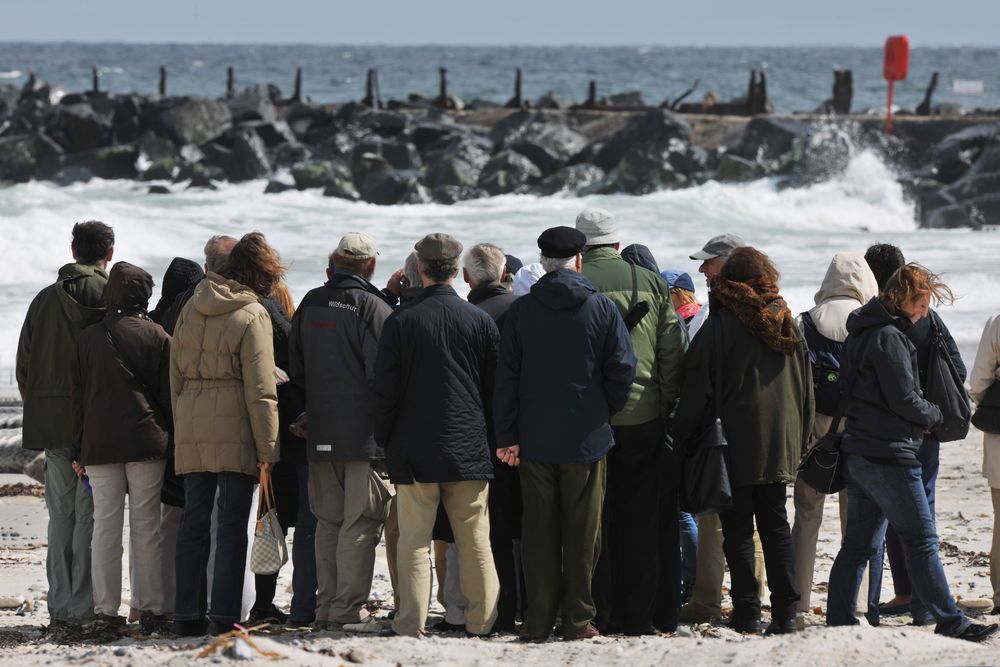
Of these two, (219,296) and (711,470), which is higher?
(219,296)

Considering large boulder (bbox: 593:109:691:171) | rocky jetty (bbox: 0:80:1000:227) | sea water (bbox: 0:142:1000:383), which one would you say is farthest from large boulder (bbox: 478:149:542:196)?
large boulder (bbox: 593:109:691:171)

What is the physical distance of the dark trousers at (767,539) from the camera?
17.1 feet

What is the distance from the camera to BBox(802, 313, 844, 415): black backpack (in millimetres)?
5461

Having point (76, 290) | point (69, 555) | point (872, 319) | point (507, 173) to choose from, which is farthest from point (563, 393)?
point (507, 173)

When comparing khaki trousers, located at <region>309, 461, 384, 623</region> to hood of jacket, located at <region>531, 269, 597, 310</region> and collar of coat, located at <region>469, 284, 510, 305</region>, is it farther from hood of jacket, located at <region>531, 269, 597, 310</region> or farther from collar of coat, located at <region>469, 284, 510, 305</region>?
hood of jacket, located at <region>531, 269, 597, 310</region>

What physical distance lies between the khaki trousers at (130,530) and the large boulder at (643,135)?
28401 mm

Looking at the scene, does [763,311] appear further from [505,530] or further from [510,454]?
[505,530]

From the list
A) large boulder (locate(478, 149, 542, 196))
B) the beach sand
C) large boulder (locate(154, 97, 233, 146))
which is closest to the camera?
the beach sand

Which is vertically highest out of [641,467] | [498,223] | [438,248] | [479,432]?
[498,223]

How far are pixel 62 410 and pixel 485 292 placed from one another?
177 cm

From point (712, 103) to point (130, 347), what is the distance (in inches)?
1334

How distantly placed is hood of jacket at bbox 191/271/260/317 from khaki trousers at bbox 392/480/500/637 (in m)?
0.90

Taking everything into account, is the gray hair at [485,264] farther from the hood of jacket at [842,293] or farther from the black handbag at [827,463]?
the black handbag at [827,463]

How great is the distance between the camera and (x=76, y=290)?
5.63 m
